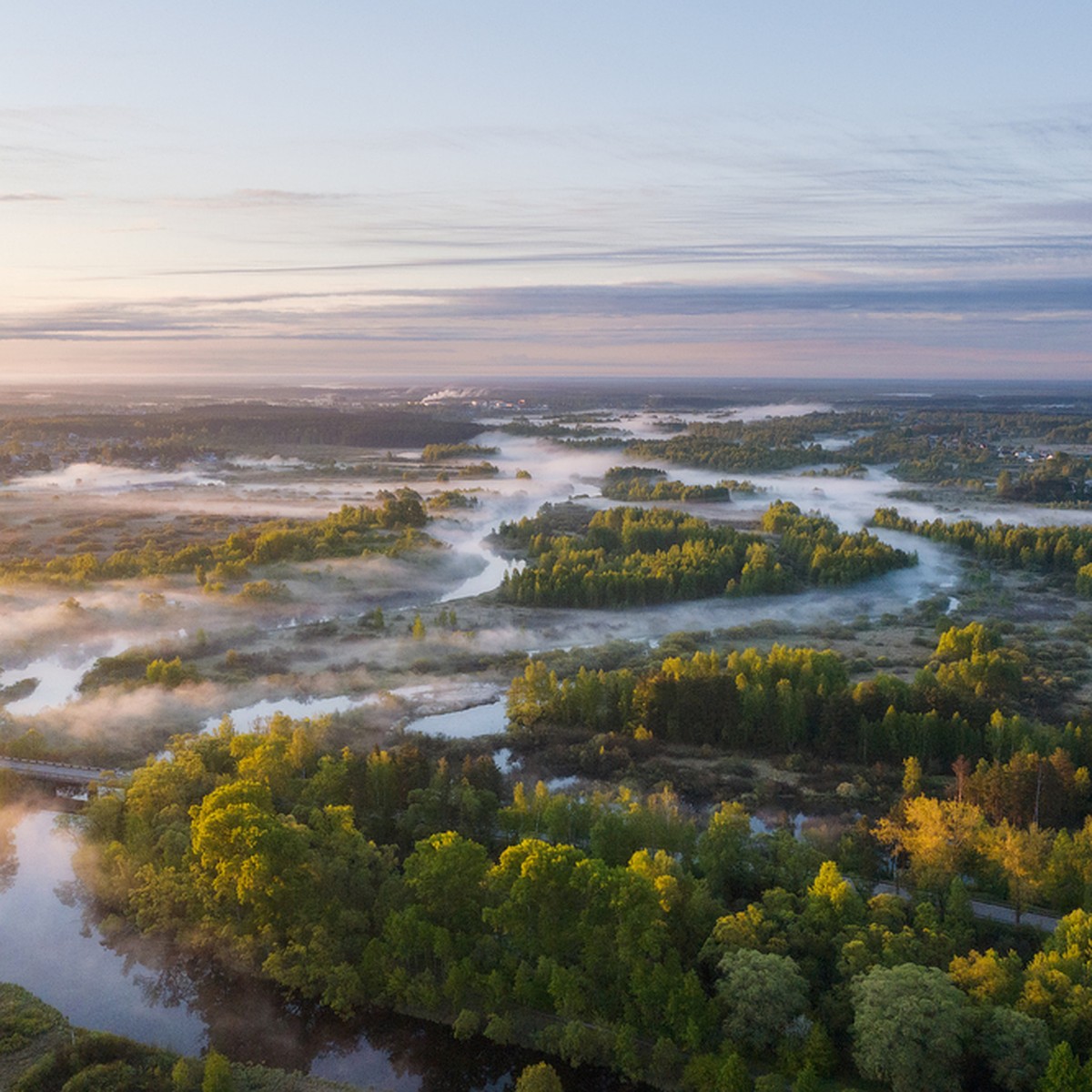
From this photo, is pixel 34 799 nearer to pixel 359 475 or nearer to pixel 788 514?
pixel 788 514

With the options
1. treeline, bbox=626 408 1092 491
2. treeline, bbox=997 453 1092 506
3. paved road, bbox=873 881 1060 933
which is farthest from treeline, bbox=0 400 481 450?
paved road, bbox=873 881 1060 933

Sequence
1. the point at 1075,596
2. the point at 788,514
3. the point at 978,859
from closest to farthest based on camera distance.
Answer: the point at 978,859 < the point at 1075,596 < the point at 788,514

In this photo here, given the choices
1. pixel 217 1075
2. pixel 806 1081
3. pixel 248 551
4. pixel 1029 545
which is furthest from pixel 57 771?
pixel 1029 545

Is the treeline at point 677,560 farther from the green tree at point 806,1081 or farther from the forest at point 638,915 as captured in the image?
the green tree at point 806,1081

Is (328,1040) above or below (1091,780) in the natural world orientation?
below

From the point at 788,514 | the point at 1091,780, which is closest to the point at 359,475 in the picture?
the point at 788,514

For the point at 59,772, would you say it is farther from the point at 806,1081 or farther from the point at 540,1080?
the point at 806,1081

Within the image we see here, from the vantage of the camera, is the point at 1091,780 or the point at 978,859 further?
the point at 1091,780
